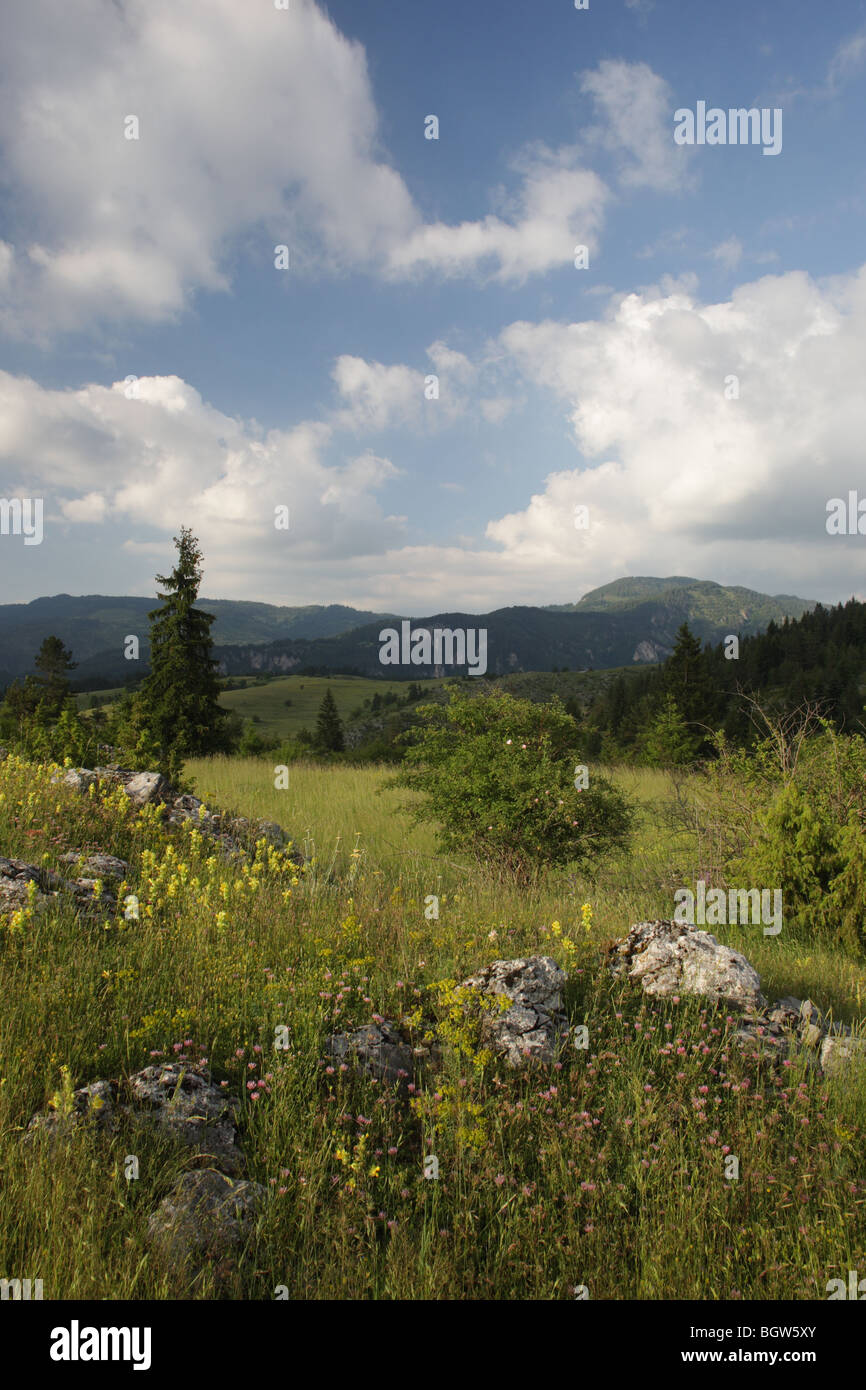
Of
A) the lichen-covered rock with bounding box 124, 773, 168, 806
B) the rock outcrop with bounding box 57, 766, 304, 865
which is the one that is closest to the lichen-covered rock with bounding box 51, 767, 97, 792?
the rock outcrop with bounding box 57, 766, 304, 865

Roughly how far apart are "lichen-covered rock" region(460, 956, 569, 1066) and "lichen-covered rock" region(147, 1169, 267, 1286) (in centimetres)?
172

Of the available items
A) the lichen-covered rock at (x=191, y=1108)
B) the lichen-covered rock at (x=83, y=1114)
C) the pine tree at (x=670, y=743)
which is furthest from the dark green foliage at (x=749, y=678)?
the lichen-covered rock at (x=83, y=1114)

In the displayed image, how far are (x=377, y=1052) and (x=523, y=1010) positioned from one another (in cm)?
104

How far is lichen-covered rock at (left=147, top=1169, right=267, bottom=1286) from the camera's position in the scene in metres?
2.69

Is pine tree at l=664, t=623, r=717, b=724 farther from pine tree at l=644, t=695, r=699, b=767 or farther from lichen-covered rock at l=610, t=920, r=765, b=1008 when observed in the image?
lichen-covered rock at l=610, t=920, r=765, b=1008

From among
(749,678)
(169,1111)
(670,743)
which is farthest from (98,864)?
(749,678)

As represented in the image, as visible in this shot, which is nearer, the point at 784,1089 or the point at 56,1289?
the point at 56,1289

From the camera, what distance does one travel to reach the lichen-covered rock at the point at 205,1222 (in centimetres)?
269

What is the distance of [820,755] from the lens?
980cm

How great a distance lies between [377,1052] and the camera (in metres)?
4.07

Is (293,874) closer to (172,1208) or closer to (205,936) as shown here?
(205,936)

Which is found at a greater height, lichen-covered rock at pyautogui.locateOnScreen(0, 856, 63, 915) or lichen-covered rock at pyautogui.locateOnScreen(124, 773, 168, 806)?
lichen-covered rock at pyautogui.locateOnScreen(124, 773, 168, 806)
